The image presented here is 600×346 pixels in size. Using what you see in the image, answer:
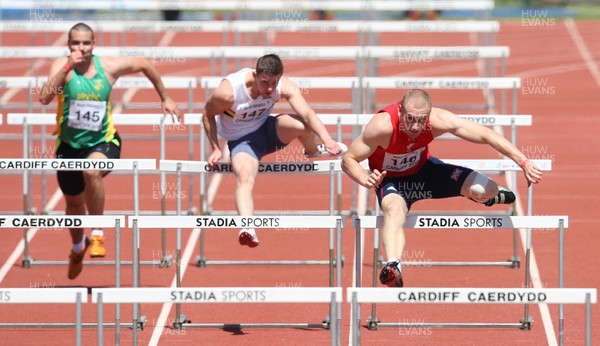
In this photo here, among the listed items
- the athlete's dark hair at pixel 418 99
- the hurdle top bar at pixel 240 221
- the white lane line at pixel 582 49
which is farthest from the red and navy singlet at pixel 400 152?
the white lane line at pixel 582 49

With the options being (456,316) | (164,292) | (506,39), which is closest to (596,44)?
(506,39)

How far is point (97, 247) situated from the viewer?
10.3m

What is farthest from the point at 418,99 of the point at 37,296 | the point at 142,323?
the point at 37,296

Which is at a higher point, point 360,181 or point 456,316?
point 360,181

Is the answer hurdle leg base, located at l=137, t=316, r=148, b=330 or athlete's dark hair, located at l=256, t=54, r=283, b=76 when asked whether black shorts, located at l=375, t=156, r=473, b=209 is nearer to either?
athlete's dark hair, located at l=256, t=54, r=283, b=76

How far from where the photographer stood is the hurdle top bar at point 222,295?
627cm

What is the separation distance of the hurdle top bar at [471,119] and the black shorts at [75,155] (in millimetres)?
648

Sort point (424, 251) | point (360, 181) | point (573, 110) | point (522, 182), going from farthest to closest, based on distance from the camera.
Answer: point (573, 110) < point (522, 182) < point (424, 251) < point (360, 181)

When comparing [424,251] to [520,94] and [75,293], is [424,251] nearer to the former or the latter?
[75,293]

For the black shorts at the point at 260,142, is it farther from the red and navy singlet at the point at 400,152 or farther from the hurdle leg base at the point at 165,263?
the hurdle leg base at the point at 165,263

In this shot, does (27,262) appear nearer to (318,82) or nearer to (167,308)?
(167,308)

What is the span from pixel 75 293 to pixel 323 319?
131 inches

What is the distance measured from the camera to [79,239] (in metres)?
10.1

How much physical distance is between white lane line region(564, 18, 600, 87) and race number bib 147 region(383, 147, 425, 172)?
40.1 feet
